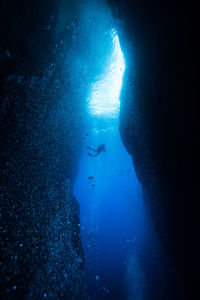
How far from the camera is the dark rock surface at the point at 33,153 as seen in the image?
3.66 meters

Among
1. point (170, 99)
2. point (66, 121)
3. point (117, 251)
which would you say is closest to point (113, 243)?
point (117, 251)

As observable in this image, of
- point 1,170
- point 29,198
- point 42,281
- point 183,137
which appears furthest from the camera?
point 29,198

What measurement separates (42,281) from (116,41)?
998 cm

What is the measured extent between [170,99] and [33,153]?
486 cm

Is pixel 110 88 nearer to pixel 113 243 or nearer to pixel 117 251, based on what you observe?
pixel 117 251

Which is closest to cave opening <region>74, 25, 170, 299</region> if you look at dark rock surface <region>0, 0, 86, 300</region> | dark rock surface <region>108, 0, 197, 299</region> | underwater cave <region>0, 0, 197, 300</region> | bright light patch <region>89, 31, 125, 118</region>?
bright light patch <region>89, 31, 125, 118</region>

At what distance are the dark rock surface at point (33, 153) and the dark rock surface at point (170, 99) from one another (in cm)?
279

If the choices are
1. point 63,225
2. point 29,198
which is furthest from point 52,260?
point 29,198

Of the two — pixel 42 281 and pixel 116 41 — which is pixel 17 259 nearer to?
pixel 42 281

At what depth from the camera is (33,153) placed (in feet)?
17.9

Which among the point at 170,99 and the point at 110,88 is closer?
the point at 170,99

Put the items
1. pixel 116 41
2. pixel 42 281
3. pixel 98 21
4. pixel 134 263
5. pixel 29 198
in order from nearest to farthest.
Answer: pixel 42 281, pixel 29 198, pixel 98 21, pixel 116 41, pixel 134 263

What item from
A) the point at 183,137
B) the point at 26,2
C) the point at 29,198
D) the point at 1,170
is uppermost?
the point at 26,2

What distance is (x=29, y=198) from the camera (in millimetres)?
4895
